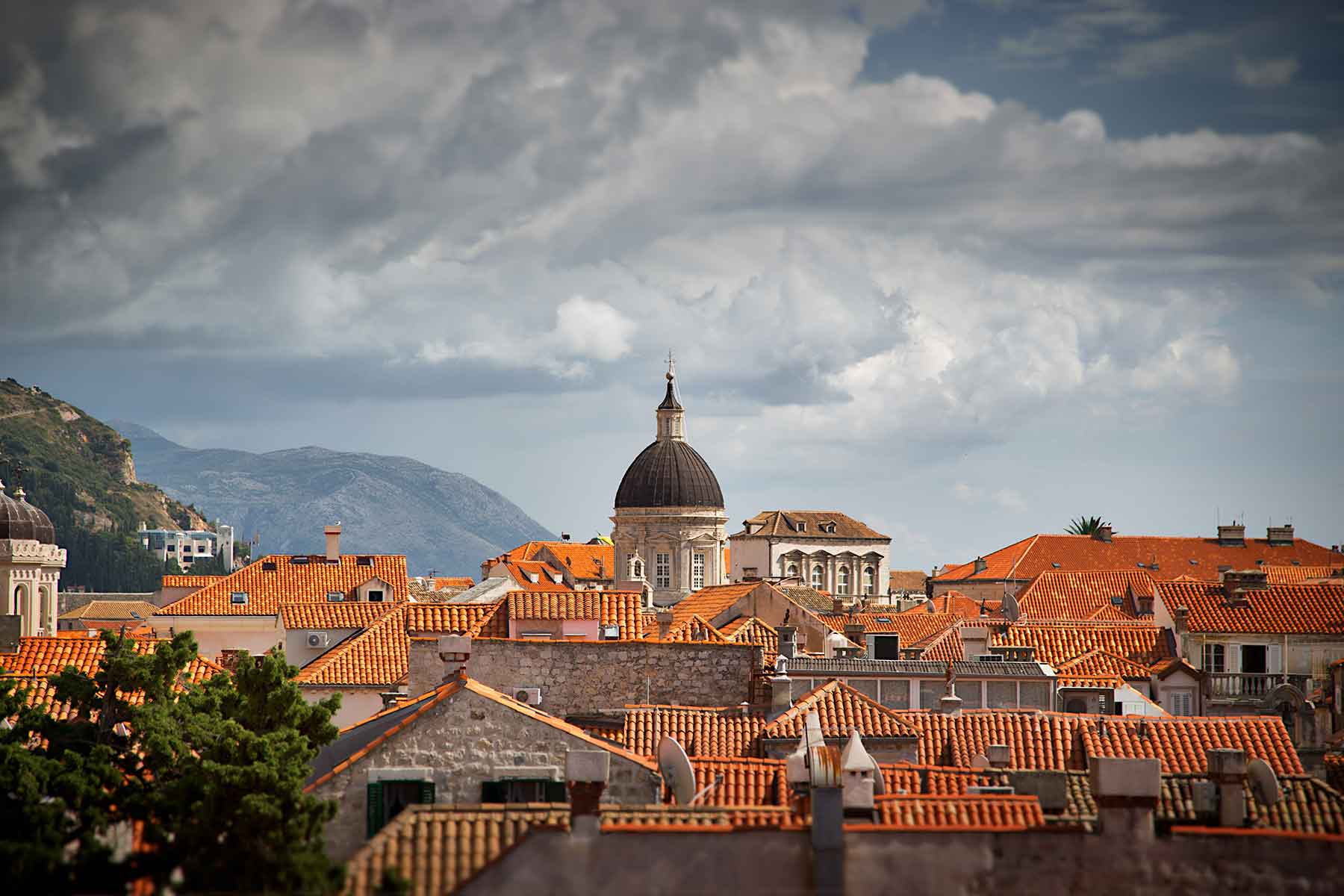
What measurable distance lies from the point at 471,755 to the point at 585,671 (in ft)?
27.2

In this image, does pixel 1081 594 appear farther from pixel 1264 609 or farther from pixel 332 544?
pixel 332 544

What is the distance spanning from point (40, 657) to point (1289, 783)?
23.7 meters

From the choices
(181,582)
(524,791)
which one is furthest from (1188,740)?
(181,582)

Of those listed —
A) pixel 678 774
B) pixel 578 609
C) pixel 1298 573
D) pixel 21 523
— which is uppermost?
pixel 1298 573

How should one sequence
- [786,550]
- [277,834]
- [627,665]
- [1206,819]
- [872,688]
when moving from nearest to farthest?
[277,834] → [1206,819] → [627,665] → [872,688] → [786,550]

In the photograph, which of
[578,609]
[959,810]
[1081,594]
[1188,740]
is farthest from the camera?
[1081,594]

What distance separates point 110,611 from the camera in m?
142

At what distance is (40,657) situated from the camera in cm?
3809

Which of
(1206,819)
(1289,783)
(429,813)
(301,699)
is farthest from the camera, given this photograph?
(301,699)

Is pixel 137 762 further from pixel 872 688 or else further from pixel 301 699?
pixel 872 688

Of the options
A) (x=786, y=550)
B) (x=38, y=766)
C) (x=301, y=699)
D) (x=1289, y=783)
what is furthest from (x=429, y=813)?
(x=786, y=550)

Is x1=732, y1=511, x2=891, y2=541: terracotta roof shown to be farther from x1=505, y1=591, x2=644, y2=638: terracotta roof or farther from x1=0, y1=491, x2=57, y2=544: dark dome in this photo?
x1=505, y1=591, x2=644, y2=638: terracotta roof

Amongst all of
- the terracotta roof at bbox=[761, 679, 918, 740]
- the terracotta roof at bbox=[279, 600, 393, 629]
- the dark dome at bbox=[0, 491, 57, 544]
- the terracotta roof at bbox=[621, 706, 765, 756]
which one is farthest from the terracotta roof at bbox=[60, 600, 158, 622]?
the terracotta roof at bbox=[621, 706, 765, 756]

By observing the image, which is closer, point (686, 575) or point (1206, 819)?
point (1206, 819)
